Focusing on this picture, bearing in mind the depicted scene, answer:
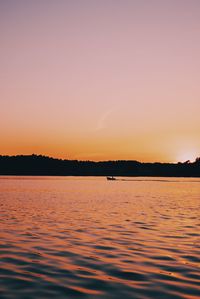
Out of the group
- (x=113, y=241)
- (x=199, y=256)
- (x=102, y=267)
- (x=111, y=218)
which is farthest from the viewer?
(x=111, y=218)

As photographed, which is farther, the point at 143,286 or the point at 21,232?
the point at 21,232

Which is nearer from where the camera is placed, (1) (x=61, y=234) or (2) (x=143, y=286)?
(2) (x=143, y=286)

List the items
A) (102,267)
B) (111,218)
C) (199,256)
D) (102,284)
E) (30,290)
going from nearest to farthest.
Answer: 1. (30,290)
2. (102,284)
3. (102,267)
4. (199,256)
5. (111,218)

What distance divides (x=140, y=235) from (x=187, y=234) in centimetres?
384

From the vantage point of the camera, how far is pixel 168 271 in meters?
17.3

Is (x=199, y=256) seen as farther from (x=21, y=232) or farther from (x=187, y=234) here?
(x=21, y=232)

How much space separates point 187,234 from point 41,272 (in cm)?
1520

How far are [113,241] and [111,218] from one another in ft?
46.5

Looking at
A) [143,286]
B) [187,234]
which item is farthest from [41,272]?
[187,234]

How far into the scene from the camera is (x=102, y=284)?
1515 centimetres

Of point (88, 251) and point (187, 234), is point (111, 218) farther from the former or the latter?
point (88, 251)

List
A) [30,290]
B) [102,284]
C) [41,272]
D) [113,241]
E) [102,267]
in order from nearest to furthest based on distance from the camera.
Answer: [30,290] < [102,284] < [41,272] < [102,267] < [113,241]

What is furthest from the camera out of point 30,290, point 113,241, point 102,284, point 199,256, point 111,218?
point 111,218

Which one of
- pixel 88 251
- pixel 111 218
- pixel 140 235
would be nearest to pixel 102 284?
pixel 88 251
